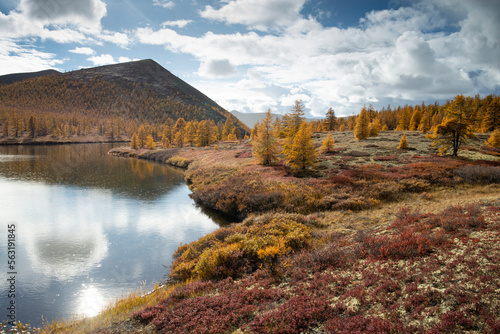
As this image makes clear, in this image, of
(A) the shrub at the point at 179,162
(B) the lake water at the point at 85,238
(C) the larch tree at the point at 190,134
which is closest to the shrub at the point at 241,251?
(B) the lake water at the point at 85,238

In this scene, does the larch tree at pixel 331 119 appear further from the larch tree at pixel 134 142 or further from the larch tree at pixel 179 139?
the larch tree at pixel 134 142

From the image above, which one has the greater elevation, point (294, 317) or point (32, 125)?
point (32, 125)

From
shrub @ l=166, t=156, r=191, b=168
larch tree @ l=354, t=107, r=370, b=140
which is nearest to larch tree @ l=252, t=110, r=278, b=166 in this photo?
shrub @ l=166, t=156, r=191, b=168

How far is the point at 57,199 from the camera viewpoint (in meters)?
29.3

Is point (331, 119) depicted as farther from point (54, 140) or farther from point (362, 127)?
point (54, 140)

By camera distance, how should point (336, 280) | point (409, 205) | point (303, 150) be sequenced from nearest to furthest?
1. point (336, 280)
2. point (409, 205)
3. point (303, 150)

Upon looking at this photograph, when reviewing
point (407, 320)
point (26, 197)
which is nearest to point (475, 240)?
point (407, 320)

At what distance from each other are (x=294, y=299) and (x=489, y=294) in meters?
5.31

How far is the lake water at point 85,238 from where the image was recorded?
501 inches

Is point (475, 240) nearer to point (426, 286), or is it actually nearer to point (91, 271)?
point (426, 286)

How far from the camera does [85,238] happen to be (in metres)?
19.4

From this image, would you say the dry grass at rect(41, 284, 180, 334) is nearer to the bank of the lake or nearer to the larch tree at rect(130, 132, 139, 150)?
the larch tree at rect(130, 132, 139, 150)

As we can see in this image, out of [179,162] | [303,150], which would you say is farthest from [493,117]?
[179,162]

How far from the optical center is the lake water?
12734 millimetres
